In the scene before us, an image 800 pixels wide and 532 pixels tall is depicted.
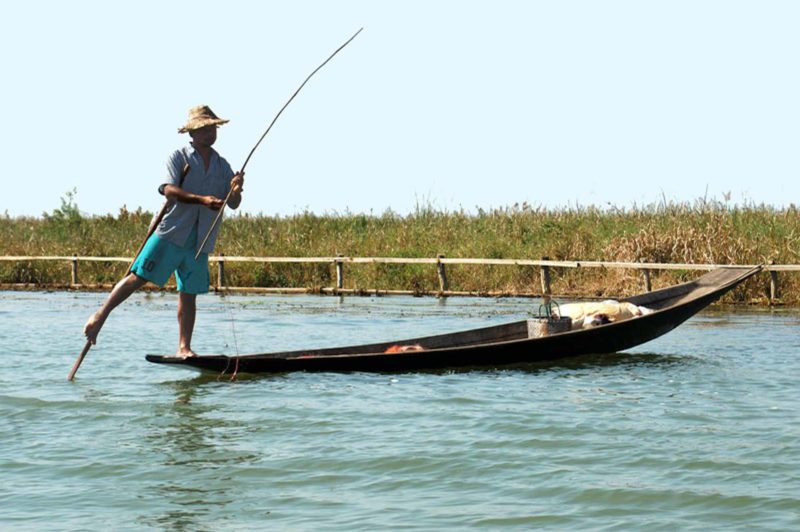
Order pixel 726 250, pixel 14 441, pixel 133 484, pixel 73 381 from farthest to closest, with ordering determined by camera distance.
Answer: pixel 726 250 < pixel 73 381 < pixel 14 441 < pixel 133 484

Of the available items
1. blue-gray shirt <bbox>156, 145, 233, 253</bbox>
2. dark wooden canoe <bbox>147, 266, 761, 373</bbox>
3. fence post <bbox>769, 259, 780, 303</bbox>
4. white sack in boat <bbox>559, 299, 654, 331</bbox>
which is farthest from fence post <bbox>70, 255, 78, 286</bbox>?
blue-gray shirt <bbox>156, 145, 233, 253</bbox>

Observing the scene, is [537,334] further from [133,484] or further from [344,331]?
[133,484]

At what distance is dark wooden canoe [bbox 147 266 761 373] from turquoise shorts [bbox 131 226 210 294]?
2.18 feet

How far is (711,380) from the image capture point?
36.8 feet

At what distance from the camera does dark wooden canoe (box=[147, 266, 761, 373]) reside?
35.3 feet

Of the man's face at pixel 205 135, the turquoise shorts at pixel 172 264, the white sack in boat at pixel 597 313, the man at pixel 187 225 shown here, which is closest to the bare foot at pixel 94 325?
the man at pixel 187 225

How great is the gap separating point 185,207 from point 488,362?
321 cm

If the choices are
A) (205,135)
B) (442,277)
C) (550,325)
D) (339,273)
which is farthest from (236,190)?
(339,273)

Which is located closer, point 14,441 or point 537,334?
point 14,441

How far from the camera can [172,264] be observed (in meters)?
10.6

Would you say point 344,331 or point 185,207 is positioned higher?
point 185,207

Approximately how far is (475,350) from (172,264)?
9.44ft

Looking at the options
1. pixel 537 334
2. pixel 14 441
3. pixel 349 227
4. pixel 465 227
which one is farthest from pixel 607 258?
pixel 14 441

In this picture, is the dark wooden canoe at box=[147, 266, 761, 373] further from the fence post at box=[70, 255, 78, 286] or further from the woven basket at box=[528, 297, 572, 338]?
the fence post at box=[70, 255, 78, 286]
